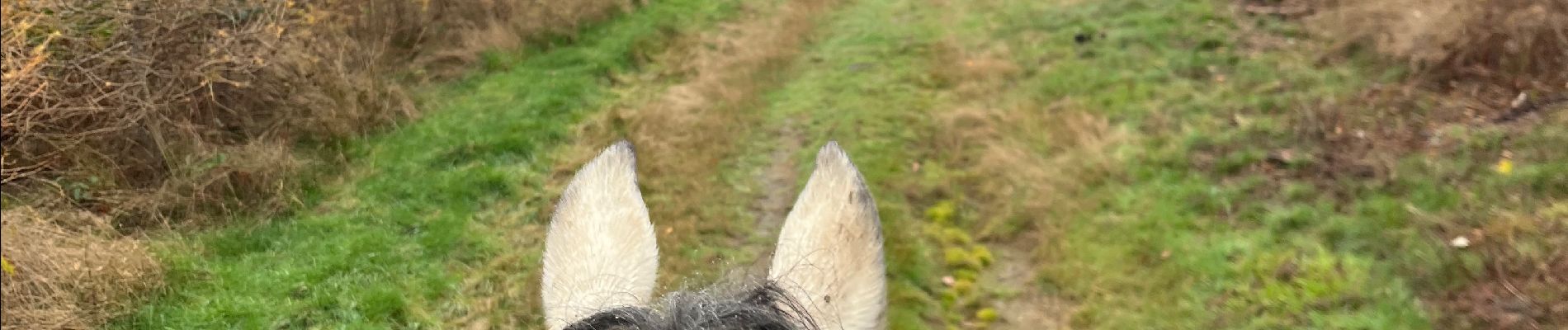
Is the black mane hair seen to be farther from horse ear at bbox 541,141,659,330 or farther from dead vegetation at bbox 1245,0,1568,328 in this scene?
dead vegetation at bbox 1245,0,1568,328

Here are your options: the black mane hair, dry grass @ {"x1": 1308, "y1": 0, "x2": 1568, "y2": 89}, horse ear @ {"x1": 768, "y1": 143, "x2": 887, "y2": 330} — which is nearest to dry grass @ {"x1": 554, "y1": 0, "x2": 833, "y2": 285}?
horse ear @ {"x1": 768, "y1": 143, "x2": 887, "y2": 330}

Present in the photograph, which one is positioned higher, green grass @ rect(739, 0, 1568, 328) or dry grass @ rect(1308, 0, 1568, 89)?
dry grass @ rect(1308, 0, 1568, 89)

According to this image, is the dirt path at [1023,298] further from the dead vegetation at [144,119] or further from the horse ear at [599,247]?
the dead vegetation at [144,119]

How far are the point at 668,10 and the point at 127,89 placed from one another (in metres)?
5.93

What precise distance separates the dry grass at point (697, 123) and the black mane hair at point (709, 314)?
286 cm

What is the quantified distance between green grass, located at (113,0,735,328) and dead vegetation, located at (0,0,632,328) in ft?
0.84

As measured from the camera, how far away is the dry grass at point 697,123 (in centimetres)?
600

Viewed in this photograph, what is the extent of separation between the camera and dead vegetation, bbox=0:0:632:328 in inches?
179

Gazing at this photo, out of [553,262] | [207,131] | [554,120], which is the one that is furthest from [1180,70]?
[207,131]

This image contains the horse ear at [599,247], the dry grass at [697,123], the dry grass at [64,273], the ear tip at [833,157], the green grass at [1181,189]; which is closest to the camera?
the horse ear at [599,247]

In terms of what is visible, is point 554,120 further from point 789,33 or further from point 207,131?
point 789,33

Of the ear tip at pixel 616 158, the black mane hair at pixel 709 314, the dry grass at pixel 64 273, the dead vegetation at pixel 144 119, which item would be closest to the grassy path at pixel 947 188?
the dry grass at pixel 64 273

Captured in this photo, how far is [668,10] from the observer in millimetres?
10688

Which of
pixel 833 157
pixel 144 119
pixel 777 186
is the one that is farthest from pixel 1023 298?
pixel 144 119
